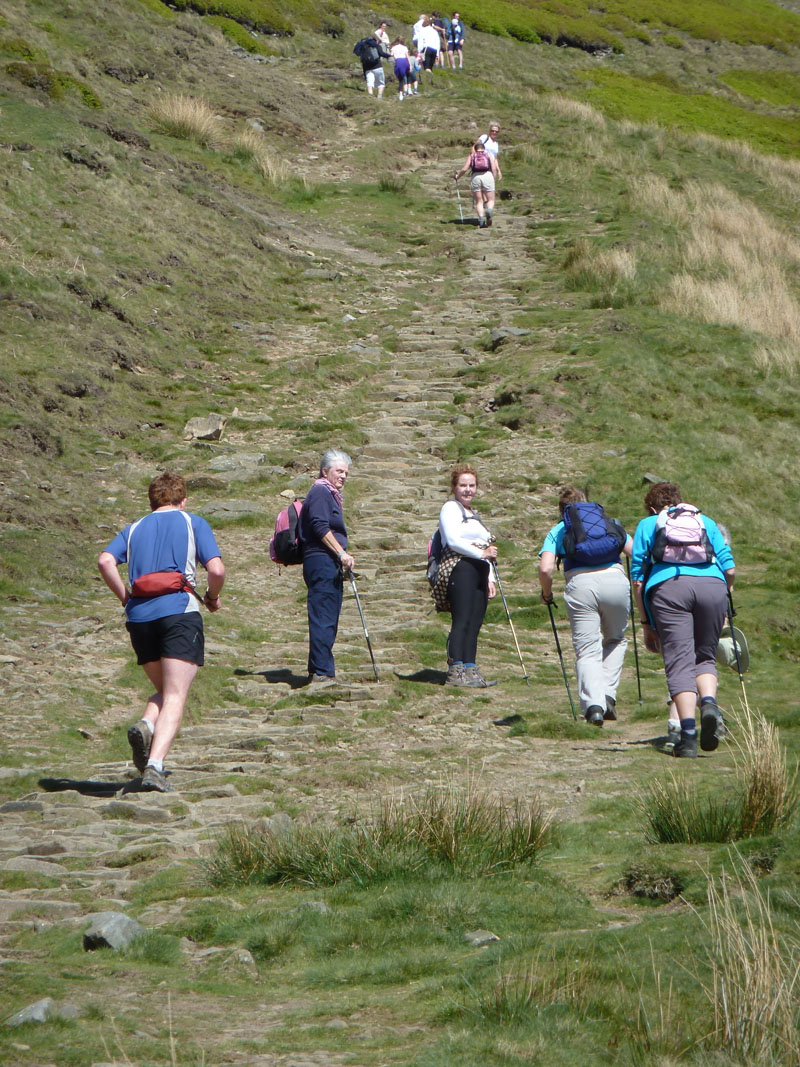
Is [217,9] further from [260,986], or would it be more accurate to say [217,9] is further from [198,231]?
[260,986]

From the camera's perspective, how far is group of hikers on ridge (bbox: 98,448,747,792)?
705 cm

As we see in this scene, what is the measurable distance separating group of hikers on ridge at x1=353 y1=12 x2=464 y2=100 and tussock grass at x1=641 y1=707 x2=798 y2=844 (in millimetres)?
32228

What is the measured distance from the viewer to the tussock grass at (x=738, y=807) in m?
5.52

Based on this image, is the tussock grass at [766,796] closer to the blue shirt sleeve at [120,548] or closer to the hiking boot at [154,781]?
the hiking boot at [154,781]

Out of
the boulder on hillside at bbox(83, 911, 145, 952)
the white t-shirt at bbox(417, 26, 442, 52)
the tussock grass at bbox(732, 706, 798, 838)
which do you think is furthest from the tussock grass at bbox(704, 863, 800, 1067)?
the white t-shirt at bbox(417, 26, 442, 52)

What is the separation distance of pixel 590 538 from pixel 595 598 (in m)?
0.41

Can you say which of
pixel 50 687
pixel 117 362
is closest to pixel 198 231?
pixel 117 362

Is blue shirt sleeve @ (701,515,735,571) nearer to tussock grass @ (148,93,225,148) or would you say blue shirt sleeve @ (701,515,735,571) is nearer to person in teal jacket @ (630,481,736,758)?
person in teal jacket @ (630,481,736,758)

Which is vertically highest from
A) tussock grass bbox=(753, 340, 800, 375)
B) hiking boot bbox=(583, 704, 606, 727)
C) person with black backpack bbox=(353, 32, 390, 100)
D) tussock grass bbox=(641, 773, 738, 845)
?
person with black backpack bbox=(353, 32, 390, 100)

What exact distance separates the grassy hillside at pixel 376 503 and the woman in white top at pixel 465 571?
1.19ft

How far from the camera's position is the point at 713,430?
15.7 meters

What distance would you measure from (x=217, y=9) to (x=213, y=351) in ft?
85.1

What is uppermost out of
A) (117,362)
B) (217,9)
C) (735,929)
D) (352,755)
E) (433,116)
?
(217,9)

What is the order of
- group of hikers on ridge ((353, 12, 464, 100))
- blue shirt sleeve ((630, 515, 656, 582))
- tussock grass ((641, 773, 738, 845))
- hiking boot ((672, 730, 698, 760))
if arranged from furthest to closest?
group of hikers on ridge ((353, 12, 464, 100)) < blue shirt sleeve ((630, 515, 656, 582)) < hiking boot ((672, 730, 698, 760)) < tussock grass ((641, 773, 738, 845))
